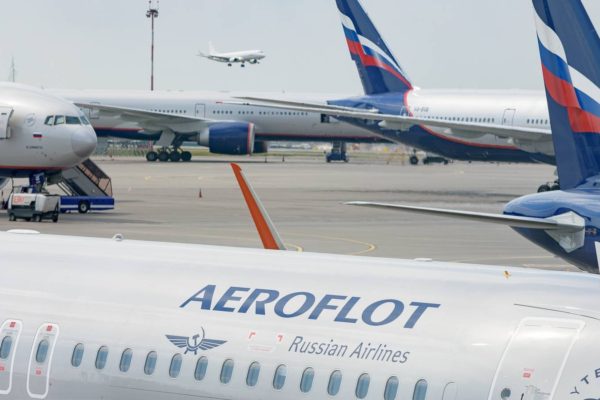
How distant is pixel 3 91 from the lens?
46281 mm

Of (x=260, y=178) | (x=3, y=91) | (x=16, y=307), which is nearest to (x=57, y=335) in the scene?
(x=16, y=307)

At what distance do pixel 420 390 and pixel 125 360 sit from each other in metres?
2.78

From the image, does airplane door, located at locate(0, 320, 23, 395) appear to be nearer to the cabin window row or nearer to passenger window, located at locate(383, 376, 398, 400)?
the cabin window row

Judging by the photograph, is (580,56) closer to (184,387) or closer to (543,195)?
(543,195)

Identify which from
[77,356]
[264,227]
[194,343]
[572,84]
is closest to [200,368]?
[194,343]

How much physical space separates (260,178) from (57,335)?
2668 inches

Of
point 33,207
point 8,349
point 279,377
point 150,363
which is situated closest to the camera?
point 279,377

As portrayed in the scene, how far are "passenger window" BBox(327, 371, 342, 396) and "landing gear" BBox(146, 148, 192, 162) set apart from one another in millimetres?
94576

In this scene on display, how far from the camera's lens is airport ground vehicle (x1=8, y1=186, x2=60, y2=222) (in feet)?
141

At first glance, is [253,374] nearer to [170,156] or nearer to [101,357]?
[101,357]

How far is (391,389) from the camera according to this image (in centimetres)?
918

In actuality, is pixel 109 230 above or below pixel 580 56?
below

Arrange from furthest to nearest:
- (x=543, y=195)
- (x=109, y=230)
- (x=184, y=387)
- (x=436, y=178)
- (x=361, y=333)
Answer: (x=436, y=178) < (x=109, y=230) < (x=543, y=195) < (x=184, y=387) < (x=361, y=333)

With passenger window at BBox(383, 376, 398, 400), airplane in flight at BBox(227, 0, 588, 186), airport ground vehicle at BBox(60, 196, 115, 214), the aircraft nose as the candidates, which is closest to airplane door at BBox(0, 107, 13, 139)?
the aircraft nose
